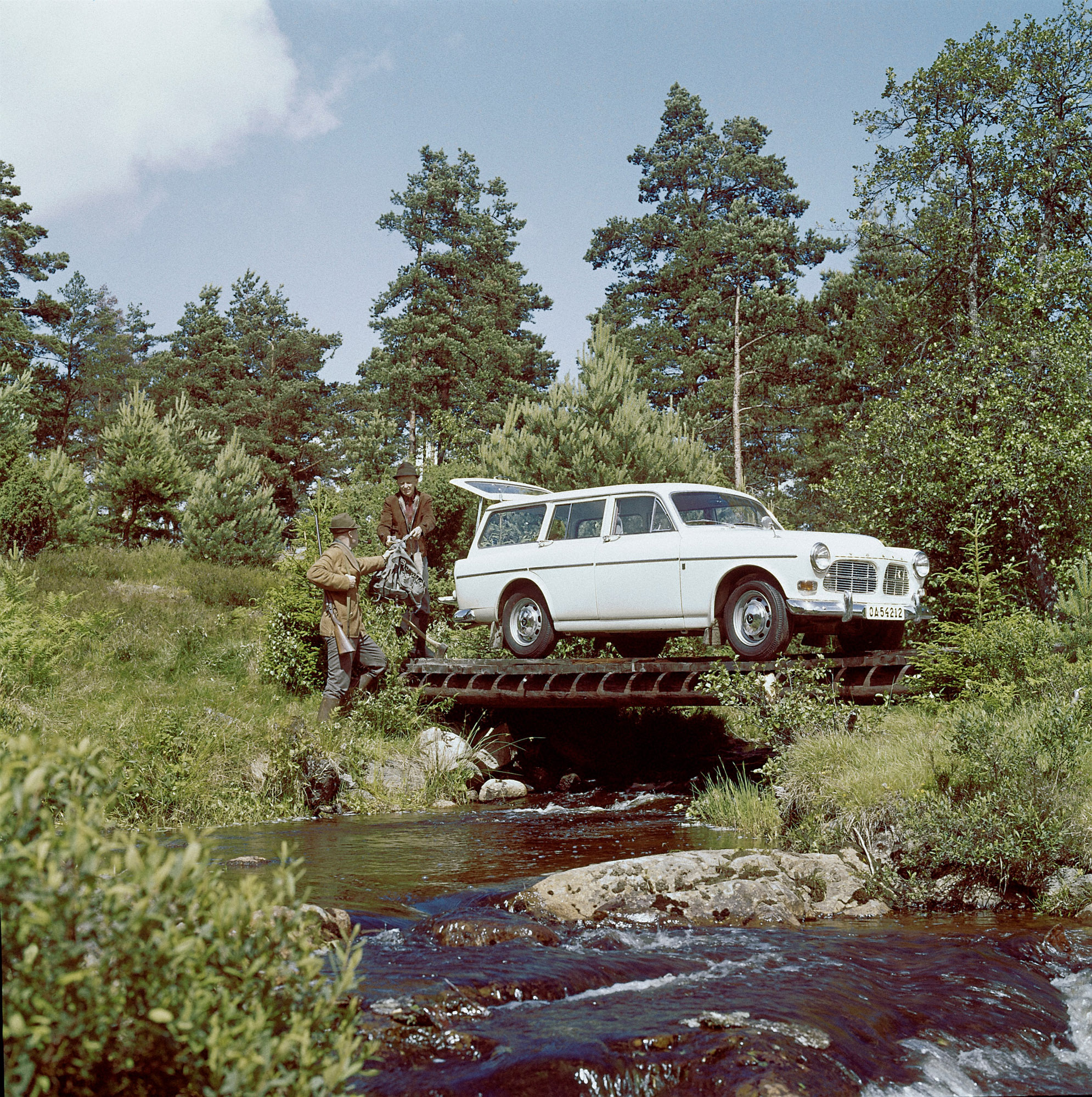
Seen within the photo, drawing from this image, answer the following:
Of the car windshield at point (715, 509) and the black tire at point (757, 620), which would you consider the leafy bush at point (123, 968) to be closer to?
the black tire at point (757, 620)

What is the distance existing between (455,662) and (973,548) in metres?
5.75

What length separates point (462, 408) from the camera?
121ft

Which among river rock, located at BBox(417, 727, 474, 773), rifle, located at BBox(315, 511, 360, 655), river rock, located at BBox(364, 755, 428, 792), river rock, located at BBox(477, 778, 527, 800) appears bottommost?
river rock, located at BBox(477, 778, 527, 800)

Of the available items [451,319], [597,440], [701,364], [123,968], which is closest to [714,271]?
[701,364]

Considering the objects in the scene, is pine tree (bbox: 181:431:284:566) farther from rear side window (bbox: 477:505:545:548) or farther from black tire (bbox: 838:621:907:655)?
black tire (bbox: 838:621:907:655)

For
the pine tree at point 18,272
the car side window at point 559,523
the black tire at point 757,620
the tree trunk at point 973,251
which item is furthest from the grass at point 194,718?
the pine tree at point 18,272

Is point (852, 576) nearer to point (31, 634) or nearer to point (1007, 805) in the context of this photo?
point (1007, 805)

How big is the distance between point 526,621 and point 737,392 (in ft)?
70.5

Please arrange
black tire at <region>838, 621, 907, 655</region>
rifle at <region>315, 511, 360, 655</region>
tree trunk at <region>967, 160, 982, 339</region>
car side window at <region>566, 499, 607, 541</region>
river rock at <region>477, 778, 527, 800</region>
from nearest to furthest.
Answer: black tire at <region>838, 621, 907, 655</region>, rifle at <region>315, 511, 360, 655</region>, car side window at <region>566, 499, 607, 541</region>, river rock at <region>477, 778, 527, 800</region>, tree trunk at <region>967, 160, 982, 339</region>

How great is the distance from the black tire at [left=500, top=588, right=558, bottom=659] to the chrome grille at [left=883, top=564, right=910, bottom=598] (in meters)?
3.71

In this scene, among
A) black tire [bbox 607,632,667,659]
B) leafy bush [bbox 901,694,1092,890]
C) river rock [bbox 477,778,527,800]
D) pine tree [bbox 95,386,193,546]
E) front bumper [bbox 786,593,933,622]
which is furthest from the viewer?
pine tree [bbox 95,386,193,546]

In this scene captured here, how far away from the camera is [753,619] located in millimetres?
10078

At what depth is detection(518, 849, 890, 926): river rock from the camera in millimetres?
6152

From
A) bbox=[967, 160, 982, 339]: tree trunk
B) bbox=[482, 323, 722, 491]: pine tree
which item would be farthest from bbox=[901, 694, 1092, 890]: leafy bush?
bbox=[482, 323, 722, 491]: pine tree
